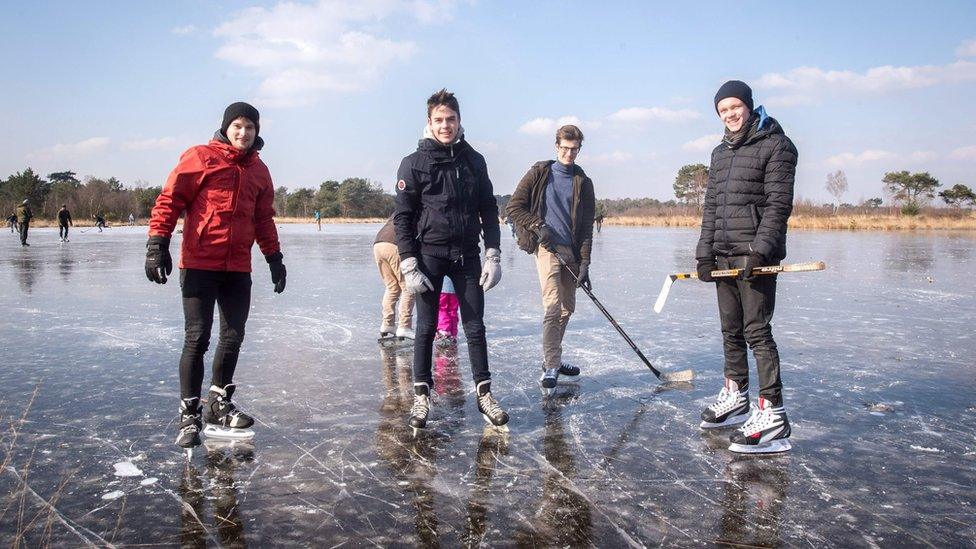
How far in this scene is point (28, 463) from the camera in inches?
123

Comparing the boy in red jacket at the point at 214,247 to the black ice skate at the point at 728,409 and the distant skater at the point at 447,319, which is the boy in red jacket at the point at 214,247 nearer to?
the black ice skate at the point at 728,409

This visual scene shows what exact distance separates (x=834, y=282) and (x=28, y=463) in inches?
440

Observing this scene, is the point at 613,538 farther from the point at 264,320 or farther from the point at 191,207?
the point at 264,320

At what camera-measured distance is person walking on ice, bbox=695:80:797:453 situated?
342cm

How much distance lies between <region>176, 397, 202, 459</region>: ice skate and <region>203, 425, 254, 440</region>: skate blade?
0.45 ft

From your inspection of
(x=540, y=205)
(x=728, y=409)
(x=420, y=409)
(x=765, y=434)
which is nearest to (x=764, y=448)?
(x=765, y=434)

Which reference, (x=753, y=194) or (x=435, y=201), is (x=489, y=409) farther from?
(x=753, y=194)

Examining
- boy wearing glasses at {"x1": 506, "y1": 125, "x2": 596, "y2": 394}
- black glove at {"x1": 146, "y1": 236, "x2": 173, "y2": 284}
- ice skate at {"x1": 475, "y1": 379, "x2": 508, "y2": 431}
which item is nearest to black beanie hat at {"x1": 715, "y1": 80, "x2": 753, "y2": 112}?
boy wearing glasses at {"x1": 506, "y1": 125, "x2": 596, "y2": 394}

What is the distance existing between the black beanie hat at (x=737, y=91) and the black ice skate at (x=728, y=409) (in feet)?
5.25

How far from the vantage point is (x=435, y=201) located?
3820 mm

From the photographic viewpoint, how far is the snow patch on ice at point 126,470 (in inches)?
119

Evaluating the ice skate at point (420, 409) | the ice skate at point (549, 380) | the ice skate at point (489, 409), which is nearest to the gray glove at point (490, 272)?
the ice skate at point (489, 409)

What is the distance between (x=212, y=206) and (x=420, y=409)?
157cm

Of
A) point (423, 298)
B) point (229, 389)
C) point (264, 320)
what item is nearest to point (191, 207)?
point (229, 389)
